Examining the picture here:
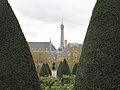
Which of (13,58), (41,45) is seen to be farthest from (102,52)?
(41,45)

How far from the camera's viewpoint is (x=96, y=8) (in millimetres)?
6375

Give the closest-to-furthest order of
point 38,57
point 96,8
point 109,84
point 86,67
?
1. point 109,84
2. point 86,67
3. point 96,8
4. point 38,57

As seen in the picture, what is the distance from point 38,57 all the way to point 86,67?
49116 mm

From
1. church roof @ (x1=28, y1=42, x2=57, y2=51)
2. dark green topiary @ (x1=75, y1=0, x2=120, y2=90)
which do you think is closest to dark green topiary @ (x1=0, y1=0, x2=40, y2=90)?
dark green topiary @ (x1=75, y1=0, x2=120, y2=90)

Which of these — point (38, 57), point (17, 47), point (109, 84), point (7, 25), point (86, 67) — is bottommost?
point (109, 84)

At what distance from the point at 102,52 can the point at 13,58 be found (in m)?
1.75

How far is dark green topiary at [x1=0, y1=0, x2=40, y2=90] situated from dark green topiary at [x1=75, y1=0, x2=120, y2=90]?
1.08 meters

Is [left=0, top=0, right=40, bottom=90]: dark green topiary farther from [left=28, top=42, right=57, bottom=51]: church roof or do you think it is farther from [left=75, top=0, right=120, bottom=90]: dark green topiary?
[left=28, top=42, right=57, bottom=51]: church roof

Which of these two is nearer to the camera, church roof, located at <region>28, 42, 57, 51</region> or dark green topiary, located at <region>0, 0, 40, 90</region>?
dark green topiary, located at <region>0, 0, 40, 90</region>

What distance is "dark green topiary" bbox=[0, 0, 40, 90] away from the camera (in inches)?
222

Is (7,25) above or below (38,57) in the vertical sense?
below

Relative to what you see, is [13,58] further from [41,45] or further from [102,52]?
[41,45]

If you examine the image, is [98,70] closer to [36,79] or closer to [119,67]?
[119,67]

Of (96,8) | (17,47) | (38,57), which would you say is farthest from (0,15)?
(38,57)
